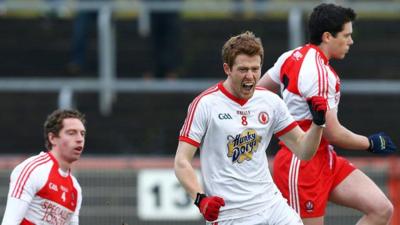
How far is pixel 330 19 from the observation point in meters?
10.7

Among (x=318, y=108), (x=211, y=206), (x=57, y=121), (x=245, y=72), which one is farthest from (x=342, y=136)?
(x=57, y=121)

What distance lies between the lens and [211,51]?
64.7 ft

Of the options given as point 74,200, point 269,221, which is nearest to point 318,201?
point 269,221

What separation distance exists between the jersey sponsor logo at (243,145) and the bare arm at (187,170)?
0.83 feet

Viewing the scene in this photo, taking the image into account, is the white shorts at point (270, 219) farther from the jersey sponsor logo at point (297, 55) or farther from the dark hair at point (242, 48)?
the jersey sponsor logo at point (297, 55)

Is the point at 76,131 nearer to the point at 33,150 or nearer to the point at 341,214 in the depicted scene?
the point at 341,214

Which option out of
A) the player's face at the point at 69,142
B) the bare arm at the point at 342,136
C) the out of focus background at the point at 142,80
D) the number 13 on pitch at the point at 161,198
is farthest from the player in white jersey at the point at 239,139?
the number 13 on pitch at the point at 161,198

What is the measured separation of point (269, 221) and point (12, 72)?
9951 mm

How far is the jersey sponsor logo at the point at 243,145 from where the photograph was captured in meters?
9.93

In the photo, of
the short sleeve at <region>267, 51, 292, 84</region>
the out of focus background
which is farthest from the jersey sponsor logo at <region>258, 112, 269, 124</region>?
the out of focus background

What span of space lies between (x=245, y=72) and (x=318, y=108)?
53 cm

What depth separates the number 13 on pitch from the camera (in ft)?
53.4

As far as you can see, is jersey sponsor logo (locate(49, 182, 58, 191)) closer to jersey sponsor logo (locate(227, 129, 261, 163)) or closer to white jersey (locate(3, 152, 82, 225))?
white jersey (locate(3, 152, 82, 225))

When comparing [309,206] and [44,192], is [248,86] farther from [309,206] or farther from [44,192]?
[44,192]
